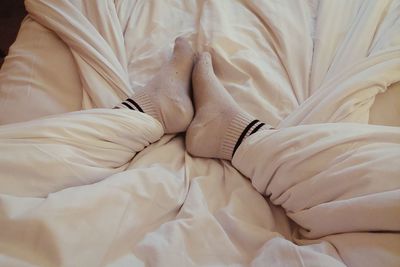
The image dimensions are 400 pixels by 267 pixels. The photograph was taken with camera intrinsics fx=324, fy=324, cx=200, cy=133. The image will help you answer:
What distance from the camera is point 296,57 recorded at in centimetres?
81

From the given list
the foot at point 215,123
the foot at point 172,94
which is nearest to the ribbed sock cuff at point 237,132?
the foot at point 215,123

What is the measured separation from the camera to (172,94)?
0.76m

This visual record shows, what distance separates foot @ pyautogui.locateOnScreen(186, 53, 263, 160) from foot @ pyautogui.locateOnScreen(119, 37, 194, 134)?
3 cm

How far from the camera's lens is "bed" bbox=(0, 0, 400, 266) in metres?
0.45

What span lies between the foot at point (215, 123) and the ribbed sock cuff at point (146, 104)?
0.08m

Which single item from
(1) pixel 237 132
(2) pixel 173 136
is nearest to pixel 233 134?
(1) pixel 237 132

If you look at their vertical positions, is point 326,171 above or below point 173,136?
above

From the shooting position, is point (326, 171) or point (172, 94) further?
point (172, 94)

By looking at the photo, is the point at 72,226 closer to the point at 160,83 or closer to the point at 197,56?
the point at 160,83

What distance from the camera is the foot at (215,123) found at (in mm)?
671

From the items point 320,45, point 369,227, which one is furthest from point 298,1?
point 369,227

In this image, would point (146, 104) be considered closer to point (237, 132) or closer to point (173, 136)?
point (173, 136)

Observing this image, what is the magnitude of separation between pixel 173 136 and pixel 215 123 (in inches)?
4.2

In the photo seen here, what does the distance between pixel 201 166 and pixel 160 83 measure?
0.75 ft
